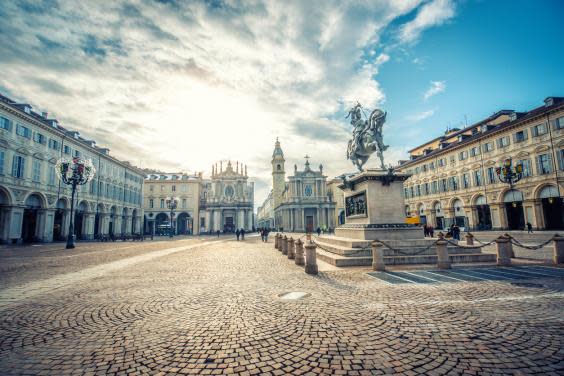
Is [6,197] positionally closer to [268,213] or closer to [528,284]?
[528,284]

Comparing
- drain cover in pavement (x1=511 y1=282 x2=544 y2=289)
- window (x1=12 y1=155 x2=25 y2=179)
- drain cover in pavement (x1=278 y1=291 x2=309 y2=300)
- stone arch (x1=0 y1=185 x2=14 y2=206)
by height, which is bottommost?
drain cover in pavement (x1=511 y1=282 x2=544 y2=289)

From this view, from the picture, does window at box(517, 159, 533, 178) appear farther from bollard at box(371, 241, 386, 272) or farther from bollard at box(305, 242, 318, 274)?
bollard at box(305, 242, 318, 274)

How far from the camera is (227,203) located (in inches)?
2862

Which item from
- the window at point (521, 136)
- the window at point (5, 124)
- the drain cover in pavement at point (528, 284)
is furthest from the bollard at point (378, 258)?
the window at point (5, 124)

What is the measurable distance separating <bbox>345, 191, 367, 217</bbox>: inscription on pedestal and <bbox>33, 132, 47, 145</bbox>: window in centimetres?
3390

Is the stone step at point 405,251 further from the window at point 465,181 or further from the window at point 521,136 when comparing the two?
the window at point 465,181

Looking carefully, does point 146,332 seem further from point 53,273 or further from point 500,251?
point 500,251

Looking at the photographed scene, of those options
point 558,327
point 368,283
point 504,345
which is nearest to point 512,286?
point 558,327

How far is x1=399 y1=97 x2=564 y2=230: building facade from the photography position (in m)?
27.0

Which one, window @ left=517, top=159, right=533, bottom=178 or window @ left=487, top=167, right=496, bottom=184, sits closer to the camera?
window @ left=517, top=159, right=533, bottom=178

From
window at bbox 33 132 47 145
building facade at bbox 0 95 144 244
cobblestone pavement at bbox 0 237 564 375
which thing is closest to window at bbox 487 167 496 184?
cobblestone pavement at bbox 0 237 564 375

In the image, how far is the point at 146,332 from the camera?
4031 millimetres

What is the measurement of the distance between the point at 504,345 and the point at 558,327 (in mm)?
1361

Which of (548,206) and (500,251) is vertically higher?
(548,206)
